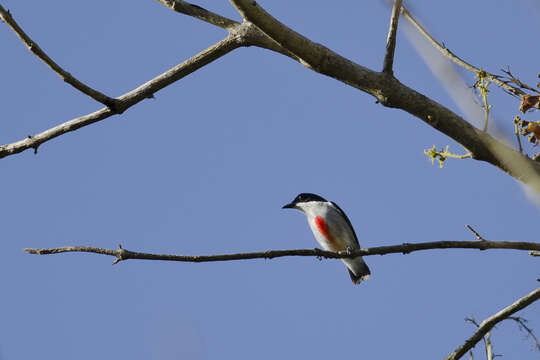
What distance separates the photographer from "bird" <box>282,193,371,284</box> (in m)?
8.01

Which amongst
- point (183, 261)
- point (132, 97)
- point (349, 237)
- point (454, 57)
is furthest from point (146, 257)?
point (349, 237)

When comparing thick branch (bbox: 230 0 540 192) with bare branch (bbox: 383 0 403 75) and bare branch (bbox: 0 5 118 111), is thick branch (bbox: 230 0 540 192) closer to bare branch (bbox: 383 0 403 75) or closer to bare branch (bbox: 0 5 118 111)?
bare branch (bbox: 383 0 403 75)

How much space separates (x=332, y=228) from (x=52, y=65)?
493 centimetres

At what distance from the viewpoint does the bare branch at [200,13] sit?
3.82 m

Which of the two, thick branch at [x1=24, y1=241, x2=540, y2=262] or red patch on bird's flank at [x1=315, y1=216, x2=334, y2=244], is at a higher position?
red patch on bird's flank at [x1=315, y1=216, x2=334, y2=244]

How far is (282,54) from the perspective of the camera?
12.4 feet

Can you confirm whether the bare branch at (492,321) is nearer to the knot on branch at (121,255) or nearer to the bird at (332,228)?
the knot on branch at (121,255)

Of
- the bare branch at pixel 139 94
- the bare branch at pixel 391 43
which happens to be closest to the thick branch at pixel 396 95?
the bare branch at pixel 391 43

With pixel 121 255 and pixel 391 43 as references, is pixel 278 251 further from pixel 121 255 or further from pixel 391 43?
pixel 391 43

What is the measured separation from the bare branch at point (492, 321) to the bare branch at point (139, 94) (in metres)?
1.81

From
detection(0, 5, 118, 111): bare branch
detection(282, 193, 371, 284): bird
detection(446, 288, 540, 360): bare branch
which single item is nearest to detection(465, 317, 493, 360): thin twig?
detection(446, 288, 540, 360): bare branch

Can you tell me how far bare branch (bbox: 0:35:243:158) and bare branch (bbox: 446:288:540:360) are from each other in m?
1.81

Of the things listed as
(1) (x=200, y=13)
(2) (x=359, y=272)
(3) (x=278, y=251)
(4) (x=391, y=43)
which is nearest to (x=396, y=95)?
(4) (x=391, y=43)

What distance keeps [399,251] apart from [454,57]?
145 cm
